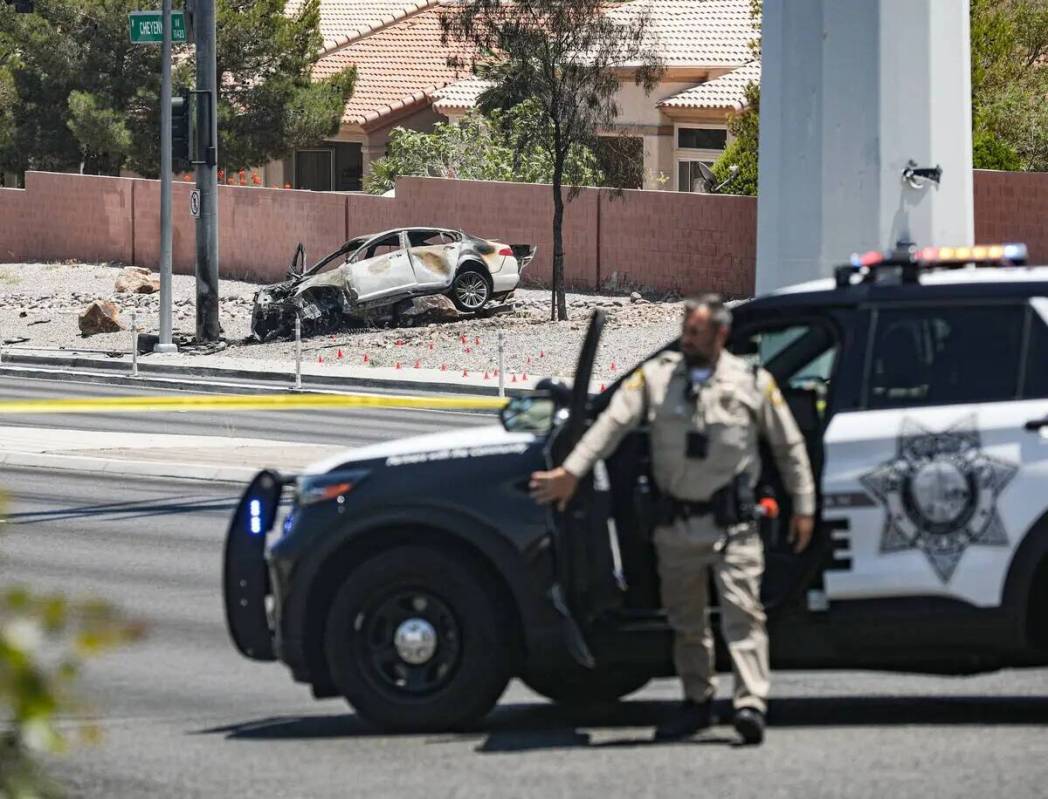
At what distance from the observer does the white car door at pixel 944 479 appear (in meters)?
6.88

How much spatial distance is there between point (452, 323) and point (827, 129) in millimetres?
13829

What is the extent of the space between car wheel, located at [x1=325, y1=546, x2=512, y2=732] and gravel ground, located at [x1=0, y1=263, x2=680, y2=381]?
19596mm

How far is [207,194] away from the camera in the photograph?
29734 millimetres

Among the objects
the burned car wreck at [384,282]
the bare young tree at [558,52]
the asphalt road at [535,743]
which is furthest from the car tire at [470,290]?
the asphalt road at [535,743]

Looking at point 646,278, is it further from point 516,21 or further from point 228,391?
point 228,391

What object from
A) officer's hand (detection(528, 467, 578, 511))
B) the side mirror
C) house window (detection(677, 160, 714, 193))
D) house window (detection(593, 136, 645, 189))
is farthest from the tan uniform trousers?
house window (detection(677, 160, 714, 193))

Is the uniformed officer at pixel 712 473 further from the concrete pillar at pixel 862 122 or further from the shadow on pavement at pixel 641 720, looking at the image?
the concrete pillar at pixel 862 122

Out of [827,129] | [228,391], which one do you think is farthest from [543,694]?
[228,391]

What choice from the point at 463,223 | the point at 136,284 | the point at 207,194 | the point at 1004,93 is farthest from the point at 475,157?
the point at 207,194

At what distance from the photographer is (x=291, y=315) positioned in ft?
105

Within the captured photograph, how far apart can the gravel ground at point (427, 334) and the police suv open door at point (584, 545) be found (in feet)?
64.6

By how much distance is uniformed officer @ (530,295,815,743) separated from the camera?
6.66 m

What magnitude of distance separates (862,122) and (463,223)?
20.1 m

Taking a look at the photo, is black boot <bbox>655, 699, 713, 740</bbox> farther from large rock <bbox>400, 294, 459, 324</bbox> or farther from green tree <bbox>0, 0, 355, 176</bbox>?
green tree <bbox>0, 0, 355, 176</bbox>
